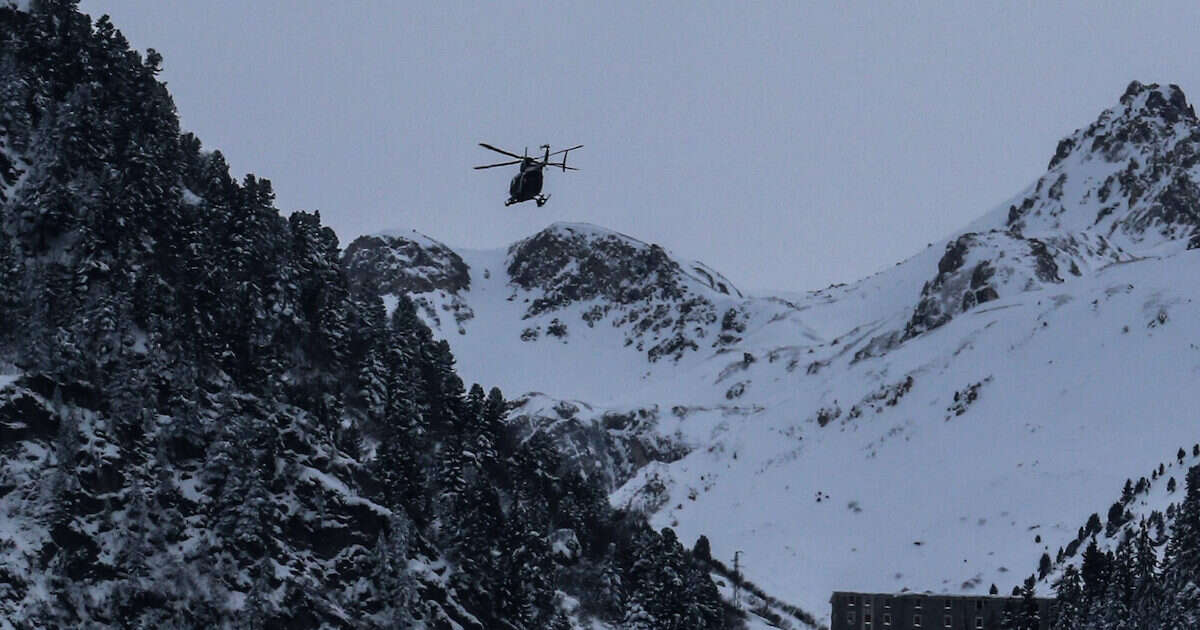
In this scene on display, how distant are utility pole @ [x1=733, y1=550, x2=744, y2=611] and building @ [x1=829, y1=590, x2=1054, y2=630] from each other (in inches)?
441

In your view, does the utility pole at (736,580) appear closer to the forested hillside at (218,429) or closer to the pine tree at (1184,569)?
the forested hillside at (218,429)

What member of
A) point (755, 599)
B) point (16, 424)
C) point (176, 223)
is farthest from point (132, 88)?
point (755, 599)

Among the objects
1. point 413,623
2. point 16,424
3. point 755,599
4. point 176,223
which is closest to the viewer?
point 16,424

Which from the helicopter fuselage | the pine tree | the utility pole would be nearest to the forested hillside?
the utility pole

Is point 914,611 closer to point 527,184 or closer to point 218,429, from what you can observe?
point 218,429

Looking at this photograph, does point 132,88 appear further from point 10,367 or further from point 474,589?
point 474,589

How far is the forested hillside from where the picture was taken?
323ft

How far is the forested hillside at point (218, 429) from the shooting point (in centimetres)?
9850

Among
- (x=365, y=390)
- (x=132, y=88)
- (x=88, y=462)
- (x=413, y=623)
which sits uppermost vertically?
(x=132, y=88)

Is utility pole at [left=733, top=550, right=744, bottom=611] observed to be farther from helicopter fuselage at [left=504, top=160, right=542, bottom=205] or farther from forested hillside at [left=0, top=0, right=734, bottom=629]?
helicopter fuselage at [left=504, top=160, right=542, bottom=205]

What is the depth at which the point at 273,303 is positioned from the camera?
12419cm

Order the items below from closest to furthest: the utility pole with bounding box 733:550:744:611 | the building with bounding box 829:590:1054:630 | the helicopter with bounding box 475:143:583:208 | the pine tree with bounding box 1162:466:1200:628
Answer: the helicopter with bounding box 475:143:583:208 < the pine tree with bounding box 1162:466:1200:628 < the building with bounding box 829:590:1054:630 < the utility pole with bounding box 733:550:744:611

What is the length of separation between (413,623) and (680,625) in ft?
73.6

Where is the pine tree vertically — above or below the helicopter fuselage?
below
